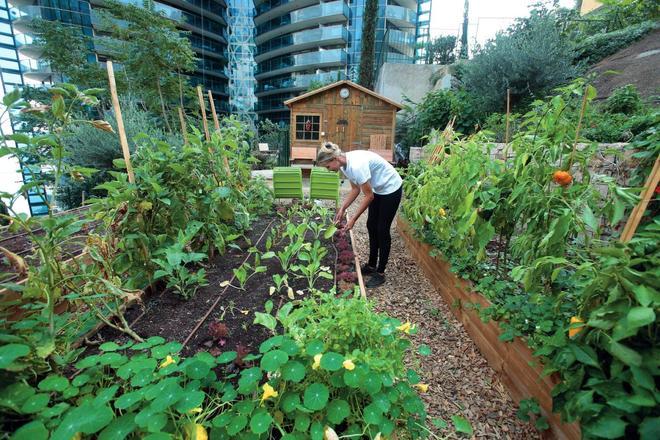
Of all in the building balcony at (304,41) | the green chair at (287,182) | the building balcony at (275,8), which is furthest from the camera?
the building balcony at (275,8)

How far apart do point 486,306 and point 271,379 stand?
148cm

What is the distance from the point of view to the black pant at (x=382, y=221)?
9.47 feet

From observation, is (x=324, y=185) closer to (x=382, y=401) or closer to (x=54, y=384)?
(x=382, y=401)

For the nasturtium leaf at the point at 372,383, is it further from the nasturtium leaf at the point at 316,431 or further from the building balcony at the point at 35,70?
the building balcony at the point at 35,70

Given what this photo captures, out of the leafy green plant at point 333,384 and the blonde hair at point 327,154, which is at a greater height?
the blonde hair at point 327,154

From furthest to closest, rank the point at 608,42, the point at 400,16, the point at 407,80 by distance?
the point at 400,16
the point at 407,80
the point at 608,42

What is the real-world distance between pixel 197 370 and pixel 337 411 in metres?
0.55

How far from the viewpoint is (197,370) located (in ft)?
3.78

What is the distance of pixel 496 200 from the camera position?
6.20 ft

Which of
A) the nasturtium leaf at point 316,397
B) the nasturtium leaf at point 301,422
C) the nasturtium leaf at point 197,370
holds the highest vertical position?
the nasturtium leaf at point 197,370

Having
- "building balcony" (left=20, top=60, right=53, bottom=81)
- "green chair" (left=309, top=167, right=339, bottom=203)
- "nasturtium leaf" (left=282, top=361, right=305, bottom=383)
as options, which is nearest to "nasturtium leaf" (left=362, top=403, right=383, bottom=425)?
"nasturtium leaf" (left=282, top=361, right=305, bottom=383)

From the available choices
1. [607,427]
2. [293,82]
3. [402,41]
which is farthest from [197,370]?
[293,82]

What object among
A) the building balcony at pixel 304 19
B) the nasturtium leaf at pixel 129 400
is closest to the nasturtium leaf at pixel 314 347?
the nasturtium leaf at pixel 129 400

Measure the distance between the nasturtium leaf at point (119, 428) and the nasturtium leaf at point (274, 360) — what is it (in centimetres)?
43
